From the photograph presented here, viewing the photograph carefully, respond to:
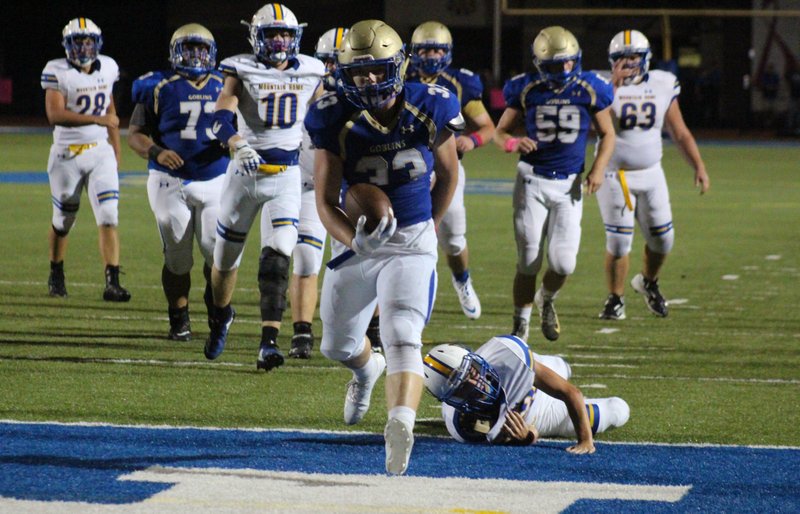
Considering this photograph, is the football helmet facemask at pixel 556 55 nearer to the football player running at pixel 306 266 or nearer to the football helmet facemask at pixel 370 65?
the football player running at pixel 306 266

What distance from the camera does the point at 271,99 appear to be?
7.15 meters

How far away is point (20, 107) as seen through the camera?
3644cm

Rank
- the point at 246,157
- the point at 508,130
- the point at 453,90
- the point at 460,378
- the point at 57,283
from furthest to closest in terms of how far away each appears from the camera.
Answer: the point at 57,283 < the point at 508,130 < the point at 453,90 < the point at 246,157 < the point at 460,378

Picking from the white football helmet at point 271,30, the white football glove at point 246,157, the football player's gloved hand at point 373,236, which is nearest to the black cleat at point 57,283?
the white football helmet at point 271,30

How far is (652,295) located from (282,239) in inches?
115

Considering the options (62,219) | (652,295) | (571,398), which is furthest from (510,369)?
(62,219)

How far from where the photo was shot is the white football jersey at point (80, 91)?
382 inches

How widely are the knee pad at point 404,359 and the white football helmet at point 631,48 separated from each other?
14.7 feet

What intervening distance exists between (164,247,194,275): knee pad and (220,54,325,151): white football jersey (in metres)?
0.83

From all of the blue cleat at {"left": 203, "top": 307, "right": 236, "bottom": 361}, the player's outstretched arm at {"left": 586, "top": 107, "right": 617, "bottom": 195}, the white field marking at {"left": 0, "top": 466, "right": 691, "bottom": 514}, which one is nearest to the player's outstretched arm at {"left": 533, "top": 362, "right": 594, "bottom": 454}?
the white field marking at {"left": 0, "top": 466, "right": 691, "bottom": 514}

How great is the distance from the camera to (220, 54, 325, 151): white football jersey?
7.11m

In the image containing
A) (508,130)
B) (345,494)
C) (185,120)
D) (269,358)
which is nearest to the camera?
(345,494)

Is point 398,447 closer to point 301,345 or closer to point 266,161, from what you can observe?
point 301,345

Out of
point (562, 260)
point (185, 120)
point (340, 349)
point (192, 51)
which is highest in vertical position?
point (192, 51)
